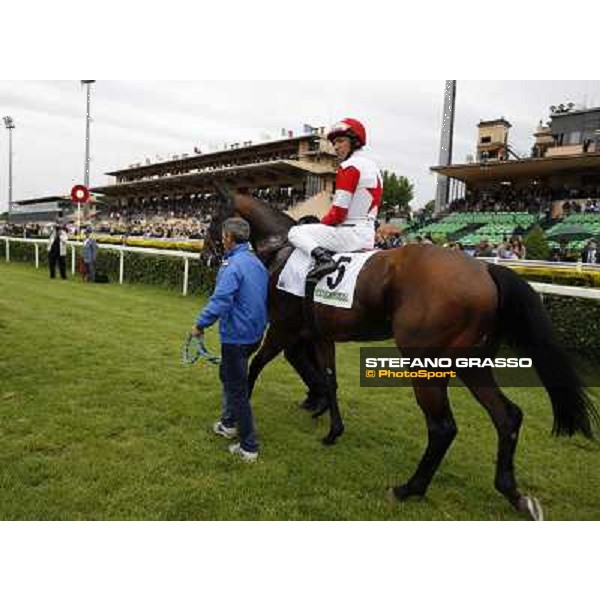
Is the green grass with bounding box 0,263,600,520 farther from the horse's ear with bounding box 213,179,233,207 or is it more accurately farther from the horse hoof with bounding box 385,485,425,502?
the horse's ear with bounding box 213,179,233,207

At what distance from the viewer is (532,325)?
3070 mm

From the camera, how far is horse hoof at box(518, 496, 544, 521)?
2939 mm

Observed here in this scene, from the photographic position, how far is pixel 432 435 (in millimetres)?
3162

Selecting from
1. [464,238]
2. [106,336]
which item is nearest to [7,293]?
[106,336]

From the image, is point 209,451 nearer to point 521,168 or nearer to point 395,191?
point 521,168

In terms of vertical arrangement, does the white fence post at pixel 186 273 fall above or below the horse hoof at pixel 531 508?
above

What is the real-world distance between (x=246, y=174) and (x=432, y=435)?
38.4 m

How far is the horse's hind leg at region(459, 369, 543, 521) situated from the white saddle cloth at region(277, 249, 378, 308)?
926mm

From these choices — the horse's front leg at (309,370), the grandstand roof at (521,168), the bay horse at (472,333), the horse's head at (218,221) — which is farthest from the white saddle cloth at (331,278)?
the grandstand roof at (521,168)

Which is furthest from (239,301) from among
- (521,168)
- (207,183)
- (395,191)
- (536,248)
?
(395,191)

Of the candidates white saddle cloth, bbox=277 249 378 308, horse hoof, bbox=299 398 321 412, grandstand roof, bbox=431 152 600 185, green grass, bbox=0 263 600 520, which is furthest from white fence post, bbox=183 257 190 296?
grandstand roof, bbox=431 152 600 185

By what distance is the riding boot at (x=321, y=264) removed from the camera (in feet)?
12.2

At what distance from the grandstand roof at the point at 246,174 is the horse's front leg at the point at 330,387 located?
26.7m

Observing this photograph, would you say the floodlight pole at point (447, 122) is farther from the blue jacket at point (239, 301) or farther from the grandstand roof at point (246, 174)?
the blue jacket at point (239, 301)
